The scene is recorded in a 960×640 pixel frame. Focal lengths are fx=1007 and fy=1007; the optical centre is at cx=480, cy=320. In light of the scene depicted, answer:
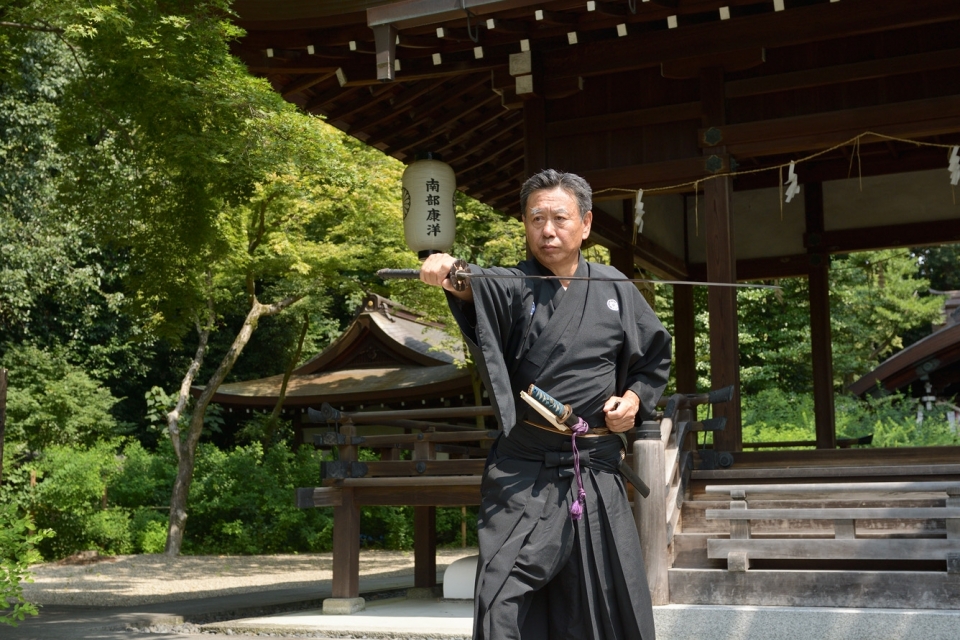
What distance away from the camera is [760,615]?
4.98 meters

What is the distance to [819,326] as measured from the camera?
10164 mm

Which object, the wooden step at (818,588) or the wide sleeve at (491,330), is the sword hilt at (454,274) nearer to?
the wide sleeve at (491,330)

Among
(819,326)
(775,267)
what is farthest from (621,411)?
(775,267)

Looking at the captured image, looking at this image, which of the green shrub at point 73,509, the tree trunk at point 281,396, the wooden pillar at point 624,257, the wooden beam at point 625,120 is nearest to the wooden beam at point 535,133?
the wooden beam at point 625,120

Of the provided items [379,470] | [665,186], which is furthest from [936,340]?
[379,470]

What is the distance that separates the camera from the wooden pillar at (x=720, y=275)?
696 centimetres

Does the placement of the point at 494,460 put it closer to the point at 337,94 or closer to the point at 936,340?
→ the point at 337,94

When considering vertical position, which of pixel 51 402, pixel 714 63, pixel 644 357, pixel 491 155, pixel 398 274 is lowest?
pixel 644 357

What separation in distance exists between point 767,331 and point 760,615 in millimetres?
14461

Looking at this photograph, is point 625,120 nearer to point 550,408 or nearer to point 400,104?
point 400,104

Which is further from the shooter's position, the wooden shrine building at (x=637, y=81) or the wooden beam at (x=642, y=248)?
the wooden beam at (x=642, y=248)

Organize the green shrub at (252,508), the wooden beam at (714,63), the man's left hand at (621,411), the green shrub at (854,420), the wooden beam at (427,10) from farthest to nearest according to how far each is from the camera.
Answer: the green shrub at (252,508) → the green shrub at (854,420) → the wooden beam at (714,63) → the wooden beam at (427,10) → the man's left hand at (621,411)

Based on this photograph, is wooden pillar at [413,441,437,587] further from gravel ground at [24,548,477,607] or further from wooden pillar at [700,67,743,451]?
wooden pillar at [700,67,743,451]

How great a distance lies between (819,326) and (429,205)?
174 inches
